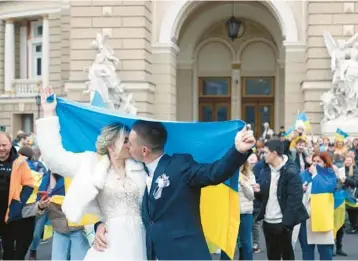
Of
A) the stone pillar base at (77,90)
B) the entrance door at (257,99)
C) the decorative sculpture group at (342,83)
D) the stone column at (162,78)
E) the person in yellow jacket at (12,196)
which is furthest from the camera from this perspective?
the entrance door at (257,99)

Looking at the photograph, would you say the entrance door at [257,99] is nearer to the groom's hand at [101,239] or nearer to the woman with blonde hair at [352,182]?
the woman with blonde hair at [352,182]

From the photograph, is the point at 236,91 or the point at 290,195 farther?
the point at 236,91

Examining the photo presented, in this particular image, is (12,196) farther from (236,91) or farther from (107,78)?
(236,91)

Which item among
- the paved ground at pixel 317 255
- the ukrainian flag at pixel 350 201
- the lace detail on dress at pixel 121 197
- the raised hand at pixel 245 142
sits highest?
the raised hand at pixel 245 142

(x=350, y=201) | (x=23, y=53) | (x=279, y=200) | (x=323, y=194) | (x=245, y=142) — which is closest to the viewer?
(x=245, y=142)

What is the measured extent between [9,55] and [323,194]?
70.8 feet

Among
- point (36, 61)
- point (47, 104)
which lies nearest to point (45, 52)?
point (36, 61)

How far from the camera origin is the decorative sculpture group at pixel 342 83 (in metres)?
20.7

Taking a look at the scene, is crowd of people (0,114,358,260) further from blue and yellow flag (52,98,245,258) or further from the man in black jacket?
blue and yellow flag (52,98,245,258)

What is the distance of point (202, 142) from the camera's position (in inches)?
203

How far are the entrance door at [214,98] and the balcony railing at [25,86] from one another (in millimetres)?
6232

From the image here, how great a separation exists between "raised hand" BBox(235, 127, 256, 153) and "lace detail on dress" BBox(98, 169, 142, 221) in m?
1.01

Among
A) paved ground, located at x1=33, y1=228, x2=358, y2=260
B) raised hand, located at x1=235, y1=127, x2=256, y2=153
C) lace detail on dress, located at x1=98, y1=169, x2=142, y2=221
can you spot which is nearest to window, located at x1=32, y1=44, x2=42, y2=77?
paved ground, located at x1=33, y1=228, x2=358, y2=260

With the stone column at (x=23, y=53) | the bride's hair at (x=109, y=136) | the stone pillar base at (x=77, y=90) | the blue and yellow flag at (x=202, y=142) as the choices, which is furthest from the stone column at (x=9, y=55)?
the bride's hair at (x=109, y=136)
